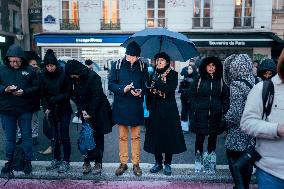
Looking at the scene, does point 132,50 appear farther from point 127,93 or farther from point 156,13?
point 156,13

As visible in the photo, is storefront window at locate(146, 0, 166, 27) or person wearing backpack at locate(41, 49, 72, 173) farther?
storefront window at locate(146, 0, 166, 27)

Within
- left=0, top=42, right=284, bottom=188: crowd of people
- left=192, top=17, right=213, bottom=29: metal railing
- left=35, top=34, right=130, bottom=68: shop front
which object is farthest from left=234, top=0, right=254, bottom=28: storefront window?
left=0, top=42, right=284, bottom=188: crowd of people

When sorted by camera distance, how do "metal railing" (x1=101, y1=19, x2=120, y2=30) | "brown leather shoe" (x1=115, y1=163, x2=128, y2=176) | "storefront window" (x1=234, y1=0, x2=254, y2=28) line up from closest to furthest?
"brown leather shoe" (x1=115, y1=163, x2=128, y2=176)
"storefront window" (x1=234, y1=0, x2=254, y2=28)
"metal railing" (x1=101, y1=19, x2=120, y2=30)

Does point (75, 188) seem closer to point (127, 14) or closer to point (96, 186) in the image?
point (96, 186)

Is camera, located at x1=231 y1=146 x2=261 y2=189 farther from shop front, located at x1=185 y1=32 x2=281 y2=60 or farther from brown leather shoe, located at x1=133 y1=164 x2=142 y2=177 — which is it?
shop front, located at x1=185 y1=32 x2=281 y2=60

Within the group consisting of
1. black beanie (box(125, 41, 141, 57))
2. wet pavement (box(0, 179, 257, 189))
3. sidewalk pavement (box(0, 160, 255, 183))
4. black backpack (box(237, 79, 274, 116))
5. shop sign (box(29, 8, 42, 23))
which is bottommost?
wet pavement (box(0, 179, 257, 189))

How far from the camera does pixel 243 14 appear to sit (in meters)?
20.3

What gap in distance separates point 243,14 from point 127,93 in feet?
56.7

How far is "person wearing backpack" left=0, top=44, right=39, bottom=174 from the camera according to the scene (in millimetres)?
5023

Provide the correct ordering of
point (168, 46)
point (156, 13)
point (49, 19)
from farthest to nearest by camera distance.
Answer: point (49, 19) → point (156, 13) → point (168, 46)

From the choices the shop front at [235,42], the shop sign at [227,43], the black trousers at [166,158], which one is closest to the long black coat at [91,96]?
the black trousers at [166,158]

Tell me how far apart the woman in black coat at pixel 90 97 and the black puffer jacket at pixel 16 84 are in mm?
644

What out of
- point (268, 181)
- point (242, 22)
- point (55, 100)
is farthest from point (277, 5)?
point (268, 181)

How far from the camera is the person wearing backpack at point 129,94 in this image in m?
5.03
